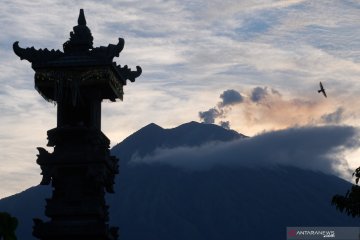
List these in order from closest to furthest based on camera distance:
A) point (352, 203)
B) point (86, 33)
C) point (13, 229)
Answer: point (13, 229), point (352, 203), point (86, 33)

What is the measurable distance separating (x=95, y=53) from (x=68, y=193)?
645cm

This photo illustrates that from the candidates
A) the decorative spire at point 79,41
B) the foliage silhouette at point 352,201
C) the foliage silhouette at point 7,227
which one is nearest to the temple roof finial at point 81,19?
the decorative spire at point 79,41

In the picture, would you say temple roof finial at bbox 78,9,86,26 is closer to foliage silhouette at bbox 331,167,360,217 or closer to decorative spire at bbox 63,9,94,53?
decorative spire at bbox 63,9,94,53

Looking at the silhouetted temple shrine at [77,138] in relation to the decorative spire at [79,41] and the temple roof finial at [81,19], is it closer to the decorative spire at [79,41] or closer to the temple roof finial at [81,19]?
the decorative spire at [79,41]

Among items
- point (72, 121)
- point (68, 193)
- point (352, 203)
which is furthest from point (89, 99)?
point (352, 203)

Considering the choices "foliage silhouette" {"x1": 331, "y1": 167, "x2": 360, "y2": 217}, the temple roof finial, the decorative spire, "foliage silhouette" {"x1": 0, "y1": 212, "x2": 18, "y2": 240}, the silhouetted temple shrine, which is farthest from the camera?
the temple roof finial

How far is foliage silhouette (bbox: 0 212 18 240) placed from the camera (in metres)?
27.4

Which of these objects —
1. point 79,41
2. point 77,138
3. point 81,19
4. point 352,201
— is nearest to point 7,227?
point 352,201

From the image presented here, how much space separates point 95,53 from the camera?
43.7 meters

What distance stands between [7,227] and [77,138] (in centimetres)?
1582

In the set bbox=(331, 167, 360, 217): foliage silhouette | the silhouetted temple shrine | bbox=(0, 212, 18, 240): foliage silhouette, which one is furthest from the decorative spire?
bbox=(0, 212, 18, 240): foliage silhouette

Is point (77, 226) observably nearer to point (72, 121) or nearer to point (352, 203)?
point (72, 121)

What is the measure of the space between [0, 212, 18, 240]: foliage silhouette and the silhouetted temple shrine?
14.2 metres

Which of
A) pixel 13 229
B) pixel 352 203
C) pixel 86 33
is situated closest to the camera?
pixel 13 229
